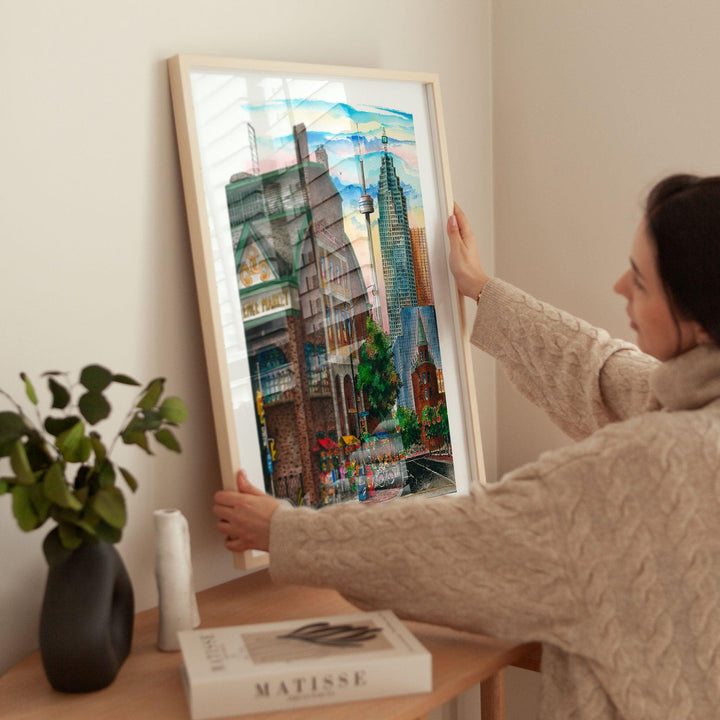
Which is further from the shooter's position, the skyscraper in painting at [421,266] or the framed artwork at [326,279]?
the skyscraper in painting at [421,266]

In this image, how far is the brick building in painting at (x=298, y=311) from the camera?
50.0 inches

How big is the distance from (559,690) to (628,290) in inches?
21.3

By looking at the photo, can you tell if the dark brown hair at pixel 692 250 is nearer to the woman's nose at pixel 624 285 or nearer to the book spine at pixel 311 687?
the woman's nose at pixel 624 285

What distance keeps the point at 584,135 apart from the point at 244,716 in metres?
1.26

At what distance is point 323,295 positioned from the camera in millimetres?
1351

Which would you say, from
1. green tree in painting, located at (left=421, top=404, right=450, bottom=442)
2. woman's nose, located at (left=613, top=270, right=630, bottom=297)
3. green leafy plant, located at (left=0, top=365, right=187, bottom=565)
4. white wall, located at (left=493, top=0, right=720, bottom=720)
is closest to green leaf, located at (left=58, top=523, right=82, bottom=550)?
green leafy plant, located at (left=0, top=365, right=187, bottom=565)

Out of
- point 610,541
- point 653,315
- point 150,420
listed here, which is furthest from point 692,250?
point 150,420

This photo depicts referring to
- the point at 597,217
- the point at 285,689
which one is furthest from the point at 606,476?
the point at 597,217

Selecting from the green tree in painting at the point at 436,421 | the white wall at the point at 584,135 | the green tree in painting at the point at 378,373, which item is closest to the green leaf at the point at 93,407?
the green tree in painting at the point at 378,373

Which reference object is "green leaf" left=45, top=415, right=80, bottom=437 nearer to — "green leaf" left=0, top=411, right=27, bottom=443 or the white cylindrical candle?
"green leaf" left=0, top=411, right=27, bottom=443

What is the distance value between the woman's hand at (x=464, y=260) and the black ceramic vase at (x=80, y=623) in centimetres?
79

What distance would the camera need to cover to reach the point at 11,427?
0.93 m

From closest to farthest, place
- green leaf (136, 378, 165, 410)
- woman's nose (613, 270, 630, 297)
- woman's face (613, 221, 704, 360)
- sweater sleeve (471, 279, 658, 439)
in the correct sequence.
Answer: green leaf (136, 378, 165, 410), woman's face (613, 221, 704, 360), woman's nose (613, 270, 630, 297), sweater sleeve (471, 279, 658, 439)

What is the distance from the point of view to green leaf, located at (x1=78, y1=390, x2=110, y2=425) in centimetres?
99
